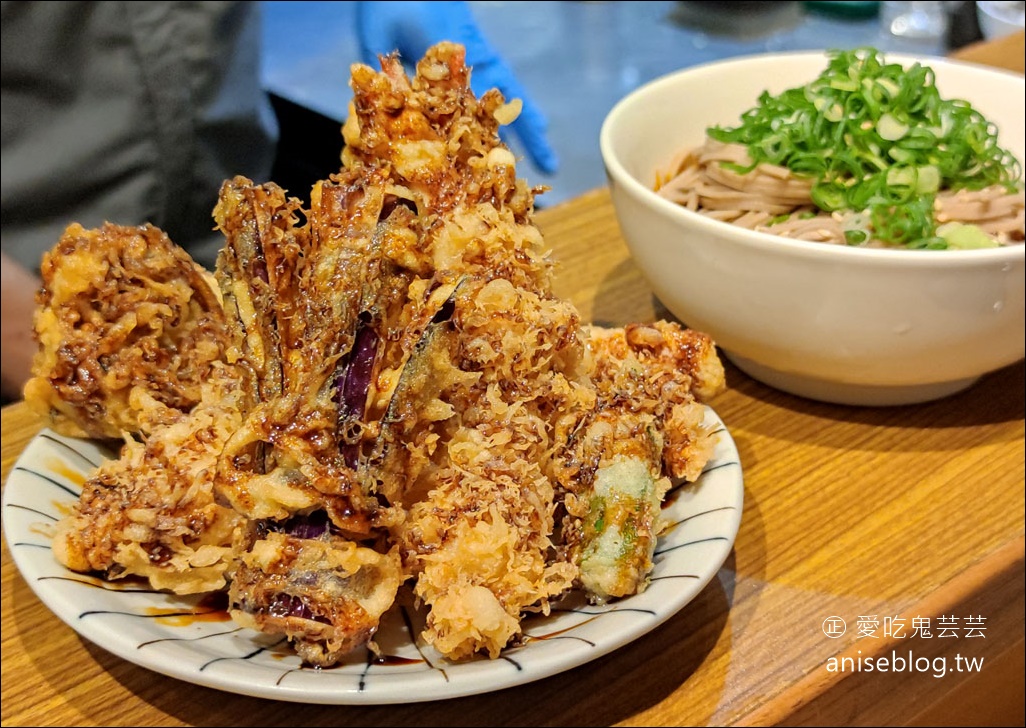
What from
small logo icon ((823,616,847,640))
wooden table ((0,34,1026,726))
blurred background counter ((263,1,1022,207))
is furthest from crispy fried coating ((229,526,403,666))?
blurred background counter ((263,1,1022,207))

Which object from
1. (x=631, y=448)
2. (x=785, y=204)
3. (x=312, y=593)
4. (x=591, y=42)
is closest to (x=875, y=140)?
(x=785, y=204)

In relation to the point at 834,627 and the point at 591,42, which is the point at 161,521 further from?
the point at 591,42

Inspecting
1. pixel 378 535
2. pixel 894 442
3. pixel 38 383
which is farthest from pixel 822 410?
pixel 38 383

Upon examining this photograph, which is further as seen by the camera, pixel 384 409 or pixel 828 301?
pixel 828 301

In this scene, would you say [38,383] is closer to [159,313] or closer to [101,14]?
[159,313]

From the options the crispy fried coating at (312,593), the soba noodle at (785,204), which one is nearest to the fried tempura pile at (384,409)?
the crispy fried coating at (312,593)

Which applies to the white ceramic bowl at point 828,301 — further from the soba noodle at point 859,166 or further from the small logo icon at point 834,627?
the small logo icon at point 834,627
